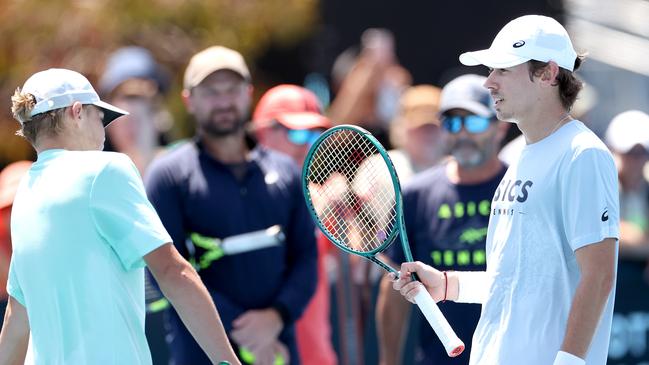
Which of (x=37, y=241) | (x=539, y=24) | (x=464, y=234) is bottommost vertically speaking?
(x=464, y=234)

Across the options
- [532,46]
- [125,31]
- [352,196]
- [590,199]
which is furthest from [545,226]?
[125,31]

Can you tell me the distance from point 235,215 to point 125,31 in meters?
5.31

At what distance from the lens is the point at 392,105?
1125 centimetres

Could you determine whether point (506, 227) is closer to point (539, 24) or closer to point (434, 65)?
point (539, 24)

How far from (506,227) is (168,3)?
7.89 meters

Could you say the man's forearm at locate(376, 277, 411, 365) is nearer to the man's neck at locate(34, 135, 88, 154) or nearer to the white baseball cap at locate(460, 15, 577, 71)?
the white baseball cap at locate(460, 15, 577, 71)

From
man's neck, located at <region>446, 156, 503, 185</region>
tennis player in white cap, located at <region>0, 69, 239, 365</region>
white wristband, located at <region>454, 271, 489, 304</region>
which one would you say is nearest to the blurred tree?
man's neck, located at <region>446, 156, 503, 185</region>

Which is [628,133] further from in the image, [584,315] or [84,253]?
[84,253]

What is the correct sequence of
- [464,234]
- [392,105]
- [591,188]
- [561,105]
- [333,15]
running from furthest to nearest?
1. [333,15]
2. [392,105]
3. [464,234]
4. [561,105]
5. [591,188]

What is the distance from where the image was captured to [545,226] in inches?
170

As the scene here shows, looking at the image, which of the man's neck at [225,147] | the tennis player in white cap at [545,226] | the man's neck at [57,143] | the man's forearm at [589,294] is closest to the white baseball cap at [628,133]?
the man's neck at [225,147]

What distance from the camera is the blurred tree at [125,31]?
11.0 meters

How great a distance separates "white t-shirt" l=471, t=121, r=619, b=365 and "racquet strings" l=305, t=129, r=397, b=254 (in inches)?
25.4

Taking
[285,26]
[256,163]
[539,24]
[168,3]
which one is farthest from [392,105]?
[539,24]
